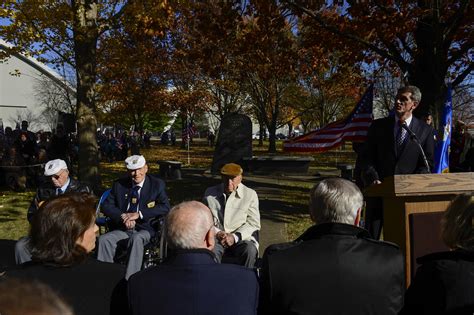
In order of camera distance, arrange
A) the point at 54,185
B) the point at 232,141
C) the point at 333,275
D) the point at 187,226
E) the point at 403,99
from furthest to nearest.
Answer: the point at 232,141
the point at 54,185
the point at 403,99
the point at 187,226
the point at 333,275

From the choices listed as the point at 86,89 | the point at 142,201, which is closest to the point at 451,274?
the point at 142,201

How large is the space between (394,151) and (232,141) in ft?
42.0

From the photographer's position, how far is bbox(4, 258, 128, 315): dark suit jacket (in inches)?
95.6

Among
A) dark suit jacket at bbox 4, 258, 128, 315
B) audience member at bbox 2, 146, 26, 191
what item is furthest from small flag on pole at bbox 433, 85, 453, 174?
audience member at bbox 2, 146, 26, 191

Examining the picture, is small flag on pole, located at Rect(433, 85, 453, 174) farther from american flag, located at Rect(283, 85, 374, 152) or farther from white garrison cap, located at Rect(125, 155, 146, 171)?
white garrison cap, located at Rect(125, 155, 146, 171)

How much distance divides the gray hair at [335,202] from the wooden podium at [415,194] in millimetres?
928

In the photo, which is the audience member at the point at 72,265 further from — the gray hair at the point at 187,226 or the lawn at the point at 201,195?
the lawn at the point at 201,195

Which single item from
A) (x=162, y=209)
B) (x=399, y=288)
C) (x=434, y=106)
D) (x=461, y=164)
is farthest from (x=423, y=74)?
(x=399, y=288)

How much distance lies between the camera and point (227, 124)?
56.7 ft

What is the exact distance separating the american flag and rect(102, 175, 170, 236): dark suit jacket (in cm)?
249

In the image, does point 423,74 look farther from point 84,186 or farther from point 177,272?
point 177,272

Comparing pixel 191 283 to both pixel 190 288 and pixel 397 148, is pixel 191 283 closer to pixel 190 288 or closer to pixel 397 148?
pixel 190 288

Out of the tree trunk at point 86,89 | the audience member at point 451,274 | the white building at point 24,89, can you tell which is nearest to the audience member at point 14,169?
the tree trunk at point 86,89

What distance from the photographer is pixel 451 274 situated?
2258mm
